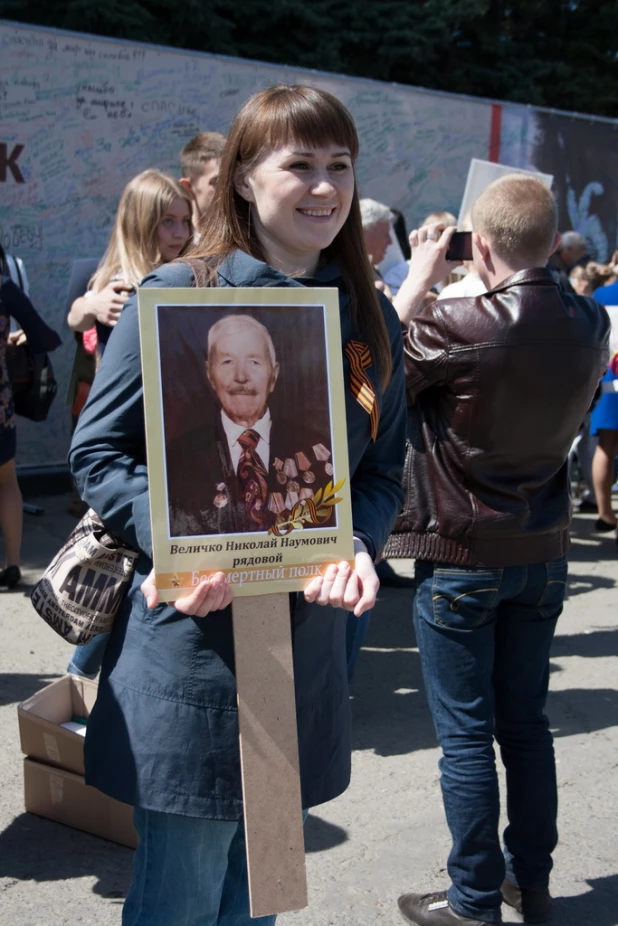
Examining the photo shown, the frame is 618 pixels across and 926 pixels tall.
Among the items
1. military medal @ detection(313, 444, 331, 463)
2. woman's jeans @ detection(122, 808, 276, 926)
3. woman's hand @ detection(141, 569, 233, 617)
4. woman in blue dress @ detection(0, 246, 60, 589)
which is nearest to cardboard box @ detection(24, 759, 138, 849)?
woman's jeans @ detection(122, 808, 276, 926)

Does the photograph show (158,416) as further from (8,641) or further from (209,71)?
(209,71)

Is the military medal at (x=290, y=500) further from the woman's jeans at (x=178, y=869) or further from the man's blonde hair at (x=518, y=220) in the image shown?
the man's blonde hair at (x=518, y=220)

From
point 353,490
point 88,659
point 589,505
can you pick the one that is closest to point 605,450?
point 589,505

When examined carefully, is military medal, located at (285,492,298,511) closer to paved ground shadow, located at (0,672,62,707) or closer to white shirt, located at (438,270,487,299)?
white shirt, located at (438,270,487,299)

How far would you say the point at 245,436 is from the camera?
1.73 meters

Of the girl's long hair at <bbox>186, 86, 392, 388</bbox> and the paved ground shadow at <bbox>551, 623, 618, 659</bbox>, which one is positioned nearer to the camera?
the girl's long hair at <bbox>186, 86, 392, 388</bbox>

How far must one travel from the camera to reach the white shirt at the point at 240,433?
172 cm

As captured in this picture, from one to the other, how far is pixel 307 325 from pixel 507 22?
1633 centimetres

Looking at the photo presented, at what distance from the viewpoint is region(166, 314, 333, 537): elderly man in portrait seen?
168 cm

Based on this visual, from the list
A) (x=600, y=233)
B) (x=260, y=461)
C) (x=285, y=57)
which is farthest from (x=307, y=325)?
(x=285, y=57)

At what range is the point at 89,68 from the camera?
7.52m

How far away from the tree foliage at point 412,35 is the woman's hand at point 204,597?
36.3ft

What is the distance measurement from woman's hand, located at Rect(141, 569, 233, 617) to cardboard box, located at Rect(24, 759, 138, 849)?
1767mm

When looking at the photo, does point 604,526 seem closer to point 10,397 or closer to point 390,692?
point 390,692
